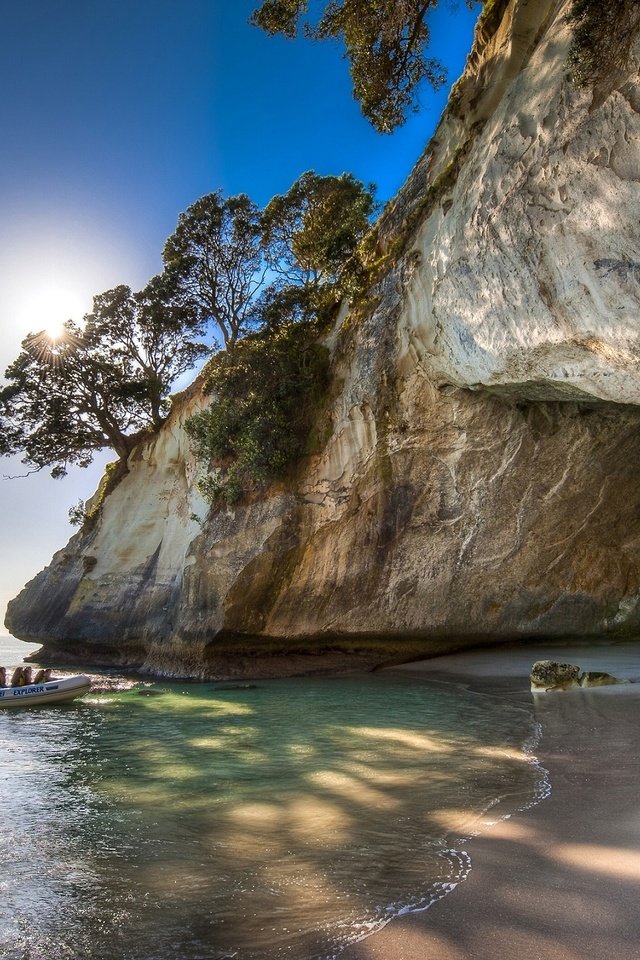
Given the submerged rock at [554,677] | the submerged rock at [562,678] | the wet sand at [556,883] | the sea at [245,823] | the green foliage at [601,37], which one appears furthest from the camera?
the submerged rock at [554,677]

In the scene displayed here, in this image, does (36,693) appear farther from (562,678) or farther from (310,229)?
(310,229)

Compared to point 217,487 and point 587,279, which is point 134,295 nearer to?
point 217,487

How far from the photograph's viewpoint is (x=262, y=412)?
64.1ft

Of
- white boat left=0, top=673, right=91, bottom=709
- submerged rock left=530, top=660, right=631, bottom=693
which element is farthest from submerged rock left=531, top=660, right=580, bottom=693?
white boat left=0, top=673, right=91, bottom=709

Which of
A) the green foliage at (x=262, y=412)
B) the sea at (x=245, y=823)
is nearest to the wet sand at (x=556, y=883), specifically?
the sea at (x=245, y=823)

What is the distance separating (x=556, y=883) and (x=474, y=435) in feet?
42.4

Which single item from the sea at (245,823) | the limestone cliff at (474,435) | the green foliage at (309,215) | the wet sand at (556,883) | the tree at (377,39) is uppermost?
the green foliage at (309,215)

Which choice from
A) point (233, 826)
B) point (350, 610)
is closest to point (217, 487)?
point (350, 610)

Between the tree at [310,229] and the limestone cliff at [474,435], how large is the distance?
8.58 feet

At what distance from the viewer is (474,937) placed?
3391mm

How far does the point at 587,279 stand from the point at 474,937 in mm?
8544

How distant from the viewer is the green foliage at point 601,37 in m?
7.79

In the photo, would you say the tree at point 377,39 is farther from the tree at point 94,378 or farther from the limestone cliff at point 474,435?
the tree at point 94,378

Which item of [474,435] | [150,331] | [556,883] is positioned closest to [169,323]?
[150,331]
